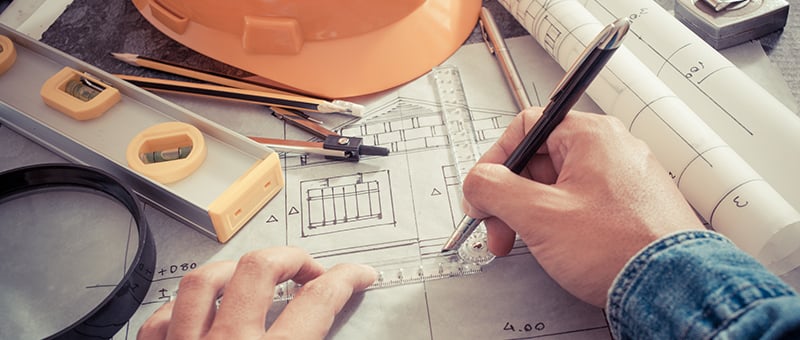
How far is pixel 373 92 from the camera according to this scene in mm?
836

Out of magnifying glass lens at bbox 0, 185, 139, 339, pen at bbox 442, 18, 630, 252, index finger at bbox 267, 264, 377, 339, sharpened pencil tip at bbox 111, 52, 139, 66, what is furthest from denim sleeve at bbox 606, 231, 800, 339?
sharpened pencil tip at bbox 111, 52, 139, 66

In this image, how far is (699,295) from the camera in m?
0.46

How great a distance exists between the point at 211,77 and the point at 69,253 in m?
0.28

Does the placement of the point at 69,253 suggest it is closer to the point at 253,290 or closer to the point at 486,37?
the point at 253,290

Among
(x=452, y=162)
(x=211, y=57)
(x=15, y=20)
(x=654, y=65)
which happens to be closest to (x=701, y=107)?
(x=654, y=65)

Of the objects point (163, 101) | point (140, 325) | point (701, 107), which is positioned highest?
point (701, 107)

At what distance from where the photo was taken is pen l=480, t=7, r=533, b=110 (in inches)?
32.0

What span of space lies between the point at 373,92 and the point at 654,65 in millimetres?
351

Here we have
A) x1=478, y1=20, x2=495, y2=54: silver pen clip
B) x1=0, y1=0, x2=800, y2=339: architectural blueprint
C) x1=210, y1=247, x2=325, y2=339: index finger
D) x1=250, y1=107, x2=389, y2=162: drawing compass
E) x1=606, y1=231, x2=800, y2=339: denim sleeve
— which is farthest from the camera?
x1=478, y1=20, x2=495, y2=54: silver pen clip

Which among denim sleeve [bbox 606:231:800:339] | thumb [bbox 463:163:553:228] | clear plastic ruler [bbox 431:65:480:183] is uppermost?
denim sleeve [bbox 606:231:800:339]

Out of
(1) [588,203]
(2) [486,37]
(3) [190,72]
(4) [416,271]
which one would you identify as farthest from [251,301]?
(2) [486,37]

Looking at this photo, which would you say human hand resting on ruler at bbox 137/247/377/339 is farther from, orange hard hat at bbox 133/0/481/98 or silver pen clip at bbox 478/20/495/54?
silver pen clip at bbox 478/20/495/54

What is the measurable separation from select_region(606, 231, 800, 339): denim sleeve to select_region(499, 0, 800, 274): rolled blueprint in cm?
15

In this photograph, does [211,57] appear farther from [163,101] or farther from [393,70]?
[393,70]
